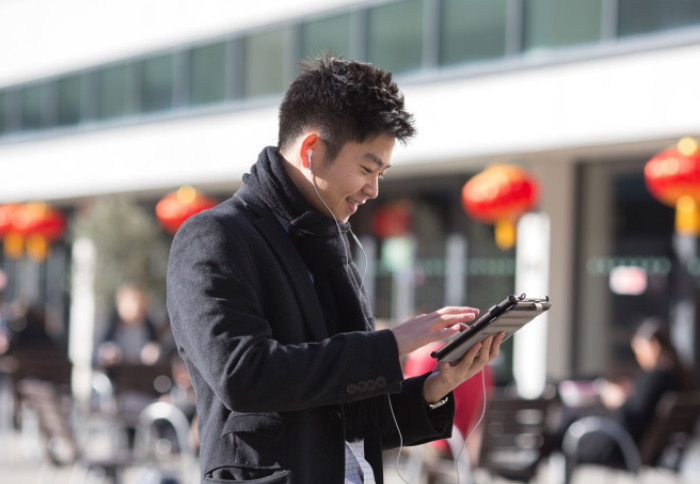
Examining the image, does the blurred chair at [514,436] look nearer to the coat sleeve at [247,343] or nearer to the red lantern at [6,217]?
the coat sleeve at [247,343]

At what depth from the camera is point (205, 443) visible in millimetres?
2248

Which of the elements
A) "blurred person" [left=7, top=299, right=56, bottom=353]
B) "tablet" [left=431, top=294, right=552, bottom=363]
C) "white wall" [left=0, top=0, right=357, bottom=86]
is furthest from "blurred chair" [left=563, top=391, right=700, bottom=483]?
"white wall" [left=0, top=0, right=357, bottom=86]

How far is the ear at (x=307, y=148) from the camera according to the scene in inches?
90.5

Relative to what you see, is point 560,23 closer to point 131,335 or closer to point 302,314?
point 131,335

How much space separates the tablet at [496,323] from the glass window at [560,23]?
30.4ft

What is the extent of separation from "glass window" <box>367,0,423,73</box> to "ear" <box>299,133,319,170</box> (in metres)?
11.2

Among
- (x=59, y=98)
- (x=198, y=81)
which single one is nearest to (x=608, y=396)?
(x=198, y=81)

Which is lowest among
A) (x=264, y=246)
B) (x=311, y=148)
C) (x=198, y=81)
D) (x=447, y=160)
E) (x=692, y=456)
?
(x=692, y=456)

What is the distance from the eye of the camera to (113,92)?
62.2 feet

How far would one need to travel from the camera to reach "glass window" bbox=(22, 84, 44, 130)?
Result: 21000 millimetres

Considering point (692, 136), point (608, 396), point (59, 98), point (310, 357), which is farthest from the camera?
point (59, 98)

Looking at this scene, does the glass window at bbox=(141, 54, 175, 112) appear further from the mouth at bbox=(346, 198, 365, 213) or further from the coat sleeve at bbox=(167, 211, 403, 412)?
the coat sleeve at bbox=(167, 211, 403, 412)

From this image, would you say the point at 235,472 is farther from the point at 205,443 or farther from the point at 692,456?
the point at 692,456

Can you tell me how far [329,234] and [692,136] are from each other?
862 cm
